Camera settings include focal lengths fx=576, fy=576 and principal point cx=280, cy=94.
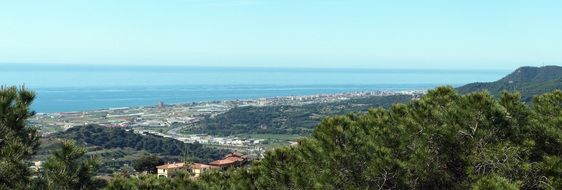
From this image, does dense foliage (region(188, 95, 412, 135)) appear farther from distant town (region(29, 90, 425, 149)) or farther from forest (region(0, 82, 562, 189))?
forest (region(0, 82, 562, 189))

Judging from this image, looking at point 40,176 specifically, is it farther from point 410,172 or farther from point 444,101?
point 444,101

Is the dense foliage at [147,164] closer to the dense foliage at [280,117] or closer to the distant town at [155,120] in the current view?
the distant town at [155,120]

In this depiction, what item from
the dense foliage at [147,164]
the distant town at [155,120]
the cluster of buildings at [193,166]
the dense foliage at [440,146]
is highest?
the dense foliage at [440,146]

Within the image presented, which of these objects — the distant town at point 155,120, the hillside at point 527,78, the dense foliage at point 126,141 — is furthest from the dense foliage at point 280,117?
the dense foliage at point 126,141

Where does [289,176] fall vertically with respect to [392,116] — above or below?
below

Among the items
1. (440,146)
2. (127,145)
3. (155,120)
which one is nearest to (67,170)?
(440,146)

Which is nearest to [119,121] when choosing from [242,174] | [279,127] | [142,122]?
[142,122]

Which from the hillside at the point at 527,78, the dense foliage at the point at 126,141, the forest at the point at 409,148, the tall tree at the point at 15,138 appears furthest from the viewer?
the hillside at the point at 527,78
